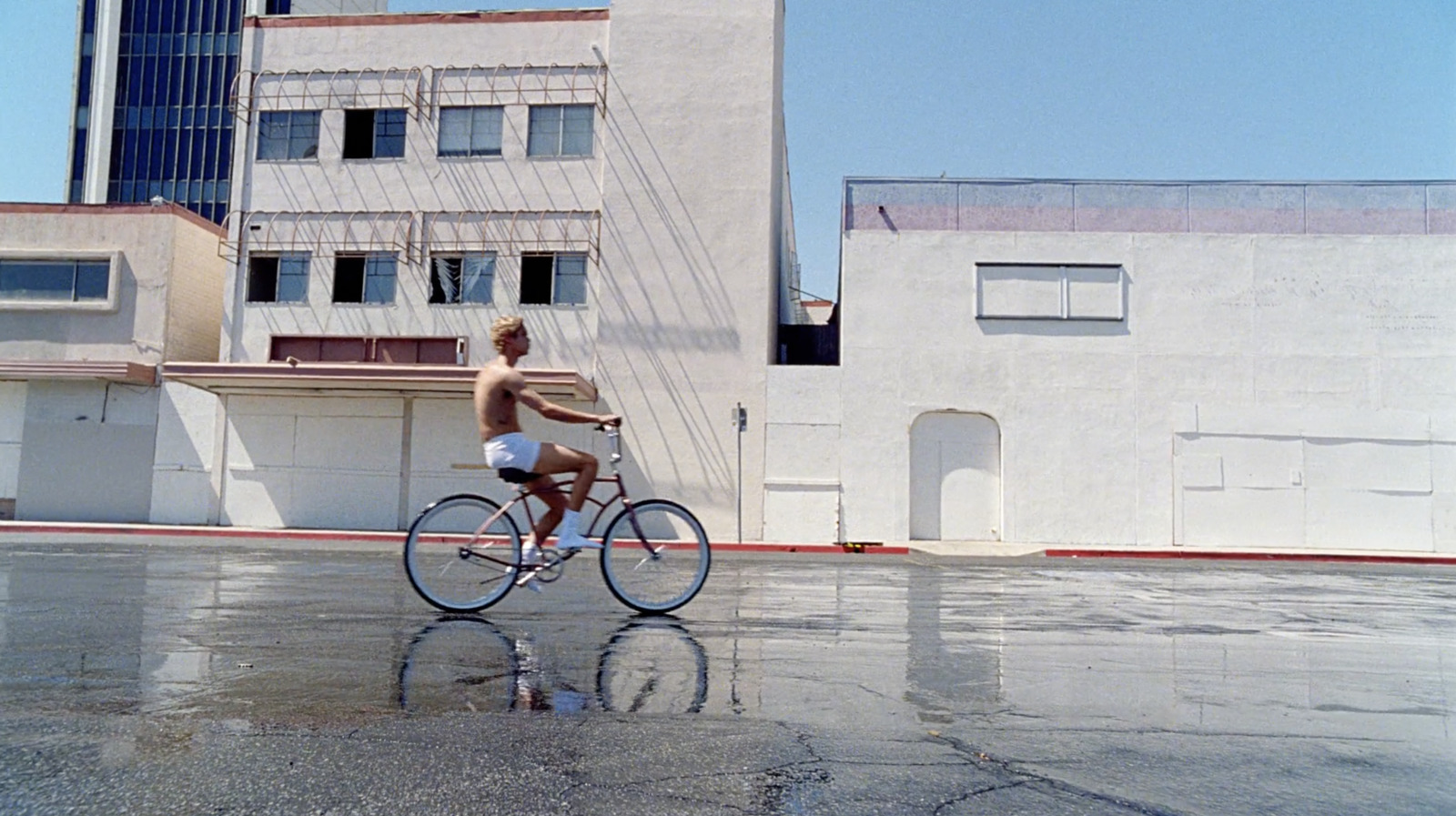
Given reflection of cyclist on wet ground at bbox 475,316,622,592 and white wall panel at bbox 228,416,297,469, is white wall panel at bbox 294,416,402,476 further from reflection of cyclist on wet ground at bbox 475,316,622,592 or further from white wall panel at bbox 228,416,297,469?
reflection of cyclist on wet ground at bbox 475,316,622,592

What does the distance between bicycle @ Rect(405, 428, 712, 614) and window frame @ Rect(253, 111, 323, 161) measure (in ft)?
70.9

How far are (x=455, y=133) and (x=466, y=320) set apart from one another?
453 centimetres

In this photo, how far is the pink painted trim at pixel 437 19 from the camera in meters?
25.5

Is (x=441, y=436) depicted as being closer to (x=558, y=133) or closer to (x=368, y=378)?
(x=368, y=378)

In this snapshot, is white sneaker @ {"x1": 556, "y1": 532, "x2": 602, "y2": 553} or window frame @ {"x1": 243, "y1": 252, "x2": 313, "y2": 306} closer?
white sneaker @ {"x1": 556, "y1": 532, "x2": 602, "y2": 553}

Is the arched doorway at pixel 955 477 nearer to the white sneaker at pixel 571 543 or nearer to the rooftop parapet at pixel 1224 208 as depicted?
the rooftop parapet at pixel 1224 208

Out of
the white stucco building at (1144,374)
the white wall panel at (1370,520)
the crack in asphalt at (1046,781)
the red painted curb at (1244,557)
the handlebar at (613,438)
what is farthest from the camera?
the white stucco building at (1144,374)

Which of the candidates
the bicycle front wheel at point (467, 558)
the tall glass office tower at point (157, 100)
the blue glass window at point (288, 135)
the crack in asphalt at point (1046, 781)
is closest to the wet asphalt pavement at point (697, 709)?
the crack in asphalt at point (1046, 781)

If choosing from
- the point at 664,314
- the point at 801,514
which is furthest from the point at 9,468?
the point at 801,514

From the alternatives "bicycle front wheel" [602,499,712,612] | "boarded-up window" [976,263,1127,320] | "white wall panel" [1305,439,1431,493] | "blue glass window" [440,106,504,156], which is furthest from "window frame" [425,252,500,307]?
"bicycle front wheel" [602,499,712,612]

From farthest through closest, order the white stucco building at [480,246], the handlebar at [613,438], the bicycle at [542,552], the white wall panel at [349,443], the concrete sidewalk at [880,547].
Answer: the white wall panel at [349,443]
the white stucco building at [480,246]
the concrete sidewalk at [880,547]
the bicycle at [542,552]
the handlebar at [613,438]

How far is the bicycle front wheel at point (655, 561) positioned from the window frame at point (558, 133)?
64.1 feet

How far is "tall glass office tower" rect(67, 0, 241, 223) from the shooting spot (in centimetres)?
7800

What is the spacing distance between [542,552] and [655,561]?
75 centimetres
